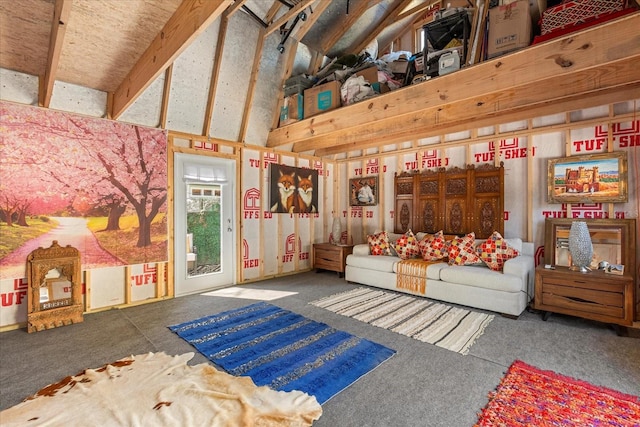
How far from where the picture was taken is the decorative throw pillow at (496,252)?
3674mm

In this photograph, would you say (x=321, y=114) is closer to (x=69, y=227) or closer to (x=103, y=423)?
→ (x=69, y=227)

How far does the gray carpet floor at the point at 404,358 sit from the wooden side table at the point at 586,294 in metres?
0.17

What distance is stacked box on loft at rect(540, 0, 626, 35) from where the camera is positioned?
2363 mm

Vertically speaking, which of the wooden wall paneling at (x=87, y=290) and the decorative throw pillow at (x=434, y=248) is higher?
the decorative throw pillow at (x=434, y=248)

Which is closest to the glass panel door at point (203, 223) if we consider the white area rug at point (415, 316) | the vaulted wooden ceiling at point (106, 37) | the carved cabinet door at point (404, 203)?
the vaulted wooden ceiling at point (106, 37)

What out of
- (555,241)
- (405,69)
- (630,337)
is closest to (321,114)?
(405,69)

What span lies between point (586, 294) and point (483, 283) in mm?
913

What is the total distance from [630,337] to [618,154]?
2.00 meters

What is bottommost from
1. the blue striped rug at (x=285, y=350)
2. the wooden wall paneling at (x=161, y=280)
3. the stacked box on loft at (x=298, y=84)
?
the blue striped rug at (x=285, y=350)

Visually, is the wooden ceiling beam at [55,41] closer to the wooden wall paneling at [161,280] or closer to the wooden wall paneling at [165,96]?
the wooden wall paneling at [165,96]

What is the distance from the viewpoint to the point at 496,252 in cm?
374

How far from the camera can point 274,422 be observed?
5.54ft

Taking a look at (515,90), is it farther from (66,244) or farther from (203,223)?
(66,244)

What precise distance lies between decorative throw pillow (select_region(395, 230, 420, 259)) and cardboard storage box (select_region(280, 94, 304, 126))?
246 centimetres
